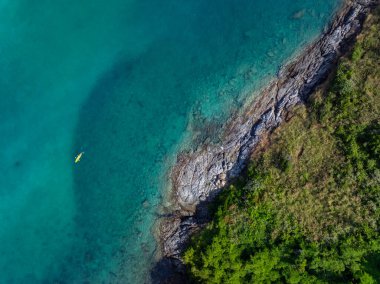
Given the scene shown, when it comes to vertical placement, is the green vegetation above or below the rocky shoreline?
below

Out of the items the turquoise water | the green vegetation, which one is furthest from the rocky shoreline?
the green vegetation

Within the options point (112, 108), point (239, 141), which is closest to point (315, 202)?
point (239, 141)

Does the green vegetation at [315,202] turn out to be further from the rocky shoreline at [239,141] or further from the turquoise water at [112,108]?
the turquoise water at [112,108]

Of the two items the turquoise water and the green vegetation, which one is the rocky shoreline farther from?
the green vegetation

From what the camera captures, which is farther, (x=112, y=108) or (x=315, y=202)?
(x=112, y=108)

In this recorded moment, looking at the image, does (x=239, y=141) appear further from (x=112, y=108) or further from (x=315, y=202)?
(x=112, y=108)

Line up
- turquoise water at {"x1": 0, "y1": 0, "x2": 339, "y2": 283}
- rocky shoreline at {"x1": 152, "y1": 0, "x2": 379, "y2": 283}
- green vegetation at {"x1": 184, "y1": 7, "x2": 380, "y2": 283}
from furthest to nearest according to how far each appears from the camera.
Result: turquoise water at {"x1": 0, "y1": 0, "x2": 339, "y2": 283} → rocky shoreline at {"x1": 152, "y1": 0, "x2": 379, "y2": 283} → green vegetation at {"x1": 184, "y1": 7, "x2": 380, "y2": 283}

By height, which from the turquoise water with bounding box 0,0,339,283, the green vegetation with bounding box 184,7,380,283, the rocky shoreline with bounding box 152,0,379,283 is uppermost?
the turquoise water with bounding box 0,0,339,283

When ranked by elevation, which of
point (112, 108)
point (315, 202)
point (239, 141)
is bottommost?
point (315, 202)
